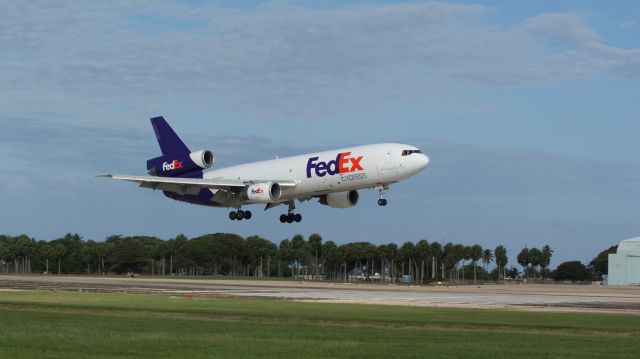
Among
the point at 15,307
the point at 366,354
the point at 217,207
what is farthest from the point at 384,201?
the point at 366,354

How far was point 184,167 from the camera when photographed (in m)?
92.7

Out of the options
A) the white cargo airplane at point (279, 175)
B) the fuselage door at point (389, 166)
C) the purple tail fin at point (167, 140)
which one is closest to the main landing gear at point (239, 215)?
the white cargo airplane at point (279, 175)

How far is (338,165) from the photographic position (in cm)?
7619

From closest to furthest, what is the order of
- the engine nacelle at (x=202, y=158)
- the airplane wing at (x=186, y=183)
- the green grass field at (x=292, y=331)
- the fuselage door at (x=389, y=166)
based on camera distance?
the green grass field at (x=292, y=331) → the fuselage door at (x=389, y=166) → the airplane wing at (x=186, y=183) → the engine nacelle at (x=202, y=158)

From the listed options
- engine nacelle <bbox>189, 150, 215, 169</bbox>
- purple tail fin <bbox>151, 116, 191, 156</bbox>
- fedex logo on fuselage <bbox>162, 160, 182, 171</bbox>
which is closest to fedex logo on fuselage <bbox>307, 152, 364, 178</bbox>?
engine nacelle <bbox>189, 150, 215, 169</bbox>

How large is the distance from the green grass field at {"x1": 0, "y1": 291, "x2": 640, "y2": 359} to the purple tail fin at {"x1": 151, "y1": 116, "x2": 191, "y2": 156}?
35.6m

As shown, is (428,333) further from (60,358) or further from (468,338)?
(60,358)

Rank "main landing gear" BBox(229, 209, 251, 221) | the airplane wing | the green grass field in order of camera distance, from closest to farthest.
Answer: the green grass field < the airplane wing < "main landing gear" BBox(229, 209, 251, 221)

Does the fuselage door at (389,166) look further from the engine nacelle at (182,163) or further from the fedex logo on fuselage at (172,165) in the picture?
the fedex logo on fuselage at (172,165)

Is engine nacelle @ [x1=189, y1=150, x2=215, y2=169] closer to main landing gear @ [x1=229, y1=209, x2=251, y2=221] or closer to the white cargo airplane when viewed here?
the white cargo airplane

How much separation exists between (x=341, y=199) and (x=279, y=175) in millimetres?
6104

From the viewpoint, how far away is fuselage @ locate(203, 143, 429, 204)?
73.9m

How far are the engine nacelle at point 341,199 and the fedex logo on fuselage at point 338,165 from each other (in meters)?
6.23

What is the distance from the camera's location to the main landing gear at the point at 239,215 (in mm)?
87625
